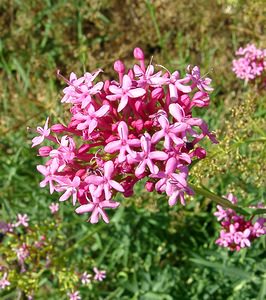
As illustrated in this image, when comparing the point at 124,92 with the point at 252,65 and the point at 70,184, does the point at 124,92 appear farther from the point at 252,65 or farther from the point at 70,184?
the point at 252,65

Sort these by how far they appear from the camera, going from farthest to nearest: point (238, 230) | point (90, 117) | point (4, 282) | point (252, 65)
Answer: point (252, 65) < point (4, 282) < point (238, 230) < point (90, 117)

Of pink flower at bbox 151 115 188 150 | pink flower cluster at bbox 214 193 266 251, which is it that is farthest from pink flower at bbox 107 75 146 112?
pink flower cluster at bbox 214 193 266 251

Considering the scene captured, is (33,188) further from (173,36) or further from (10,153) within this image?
(173,36)

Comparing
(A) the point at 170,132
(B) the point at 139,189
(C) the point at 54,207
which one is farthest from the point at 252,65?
(A) the point at 170,132

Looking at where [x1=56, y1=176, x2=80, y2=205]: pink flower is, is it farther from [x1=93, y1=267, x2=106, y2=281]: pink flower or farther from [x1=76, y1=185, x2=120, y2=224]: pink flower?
[x1=93, y1=267, x2=106, y2=281]: pink flower

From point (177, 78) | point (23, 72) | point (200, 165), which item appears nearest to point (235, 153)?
point (200, 165)

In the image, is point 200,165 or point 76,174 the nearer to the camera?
point 76,174

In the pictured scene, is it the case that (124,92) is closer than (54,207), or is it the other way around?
(124,92)
